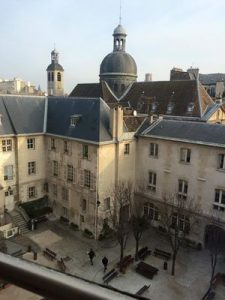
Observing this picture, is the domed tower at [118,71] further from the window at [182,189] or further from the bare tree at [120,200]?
the window at [182,189]

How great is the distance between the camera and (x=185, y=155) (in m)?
26.9

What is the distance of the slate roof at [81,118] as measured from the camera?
89.6ft

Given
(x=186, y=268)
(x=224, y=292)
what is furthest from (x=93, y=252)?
(x=224, y=292)

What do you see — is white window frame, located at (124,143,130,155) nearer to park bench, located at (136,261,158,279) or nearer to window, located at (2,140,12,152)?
park bench, located at (136,261,158,279)

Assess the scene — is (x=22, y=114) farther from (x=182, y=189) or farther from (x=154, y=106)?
(x=154, y=106)

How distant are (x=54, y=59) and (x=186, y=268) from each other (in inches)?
2038

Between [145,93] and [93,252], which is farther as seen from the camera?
[145,93]

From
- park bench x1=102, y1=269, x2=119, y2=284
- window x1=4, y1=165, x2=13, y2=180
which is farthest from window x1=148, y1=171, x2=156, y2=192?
window x1=4, y1=165, x2=13, y2=180

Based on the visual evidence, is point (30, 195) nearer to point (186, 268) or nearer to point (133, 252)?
point (133, 252)

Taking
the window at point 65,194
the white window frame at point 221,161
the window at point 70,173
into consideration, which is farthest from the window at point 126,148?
the white window frame at point 221,161

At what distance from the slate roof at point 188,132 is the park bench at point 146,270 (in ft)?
36.8

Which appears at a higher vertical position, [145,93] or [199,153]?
[145,93]

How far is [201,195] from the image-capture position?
25844mm

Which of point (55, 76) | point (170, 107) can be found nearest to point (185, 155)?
point (170, 107)
